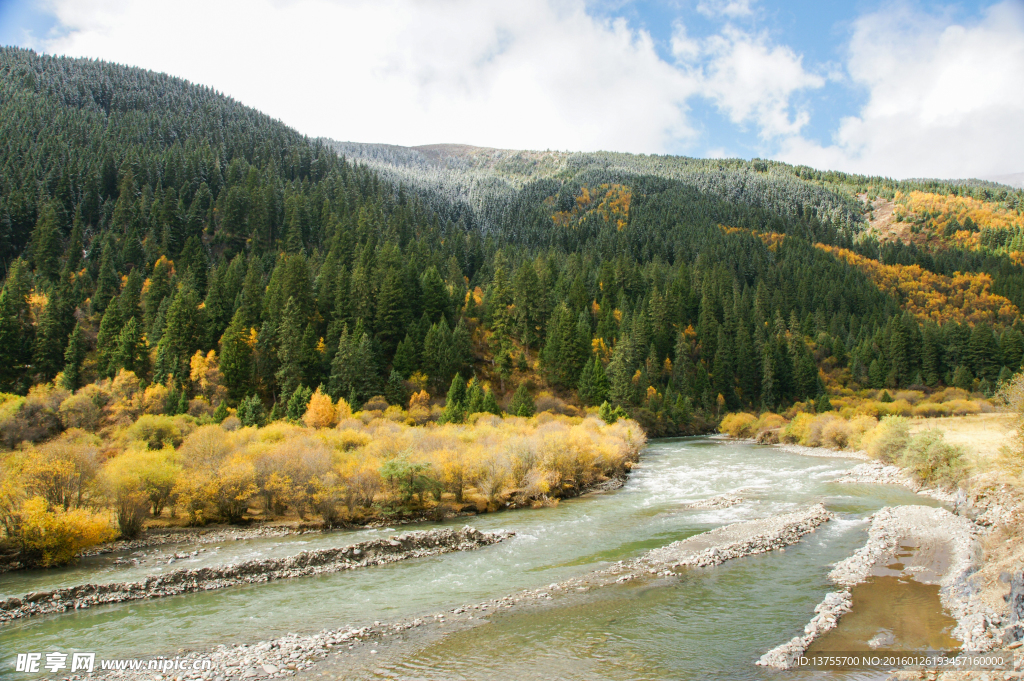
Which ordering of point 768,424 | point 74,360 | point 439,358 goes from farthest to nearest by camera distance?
point 768,424, point 439,358, point 74,360

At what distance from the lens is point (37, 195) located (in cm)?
11900

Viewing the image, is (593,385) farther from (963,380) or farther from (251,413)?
(963,380)

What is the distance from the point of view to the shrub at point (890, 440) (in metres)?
47.5

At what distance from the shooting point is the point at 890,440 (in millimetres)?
48062

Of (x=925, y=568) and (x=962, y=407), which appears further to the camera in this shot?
(x=962, y=407)

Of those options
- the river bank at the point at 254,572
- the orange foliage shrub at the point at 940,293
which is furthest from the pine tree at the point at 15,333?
the orange foliage shrub at the point at 940,293

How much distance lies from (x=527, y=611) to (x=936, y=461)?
35.7 m

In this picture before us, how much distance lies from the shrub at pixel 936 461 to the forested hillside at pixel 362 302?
133 feet

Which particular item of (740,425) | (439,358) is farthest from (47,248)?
(740,425)

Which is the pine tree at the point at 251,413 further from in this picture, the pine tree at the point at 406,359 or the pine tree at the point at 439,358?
the pine tree at the point at 439,358

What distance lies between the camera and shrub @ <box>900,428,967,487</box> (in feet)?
120

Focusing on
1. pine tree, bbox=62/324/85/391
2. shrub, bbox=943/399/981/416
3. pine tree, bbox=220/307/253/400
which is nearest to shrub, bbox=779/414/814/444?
shrub, bbox=943/399/981/416

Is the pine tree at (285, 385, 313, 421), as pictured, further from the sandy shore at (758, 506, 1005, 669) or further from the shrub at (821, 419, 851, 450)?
the shrub at (821, 419, 851, 450)

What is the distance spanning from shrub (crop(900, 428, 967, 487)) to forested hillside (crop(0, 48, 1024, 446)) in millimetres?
40629
